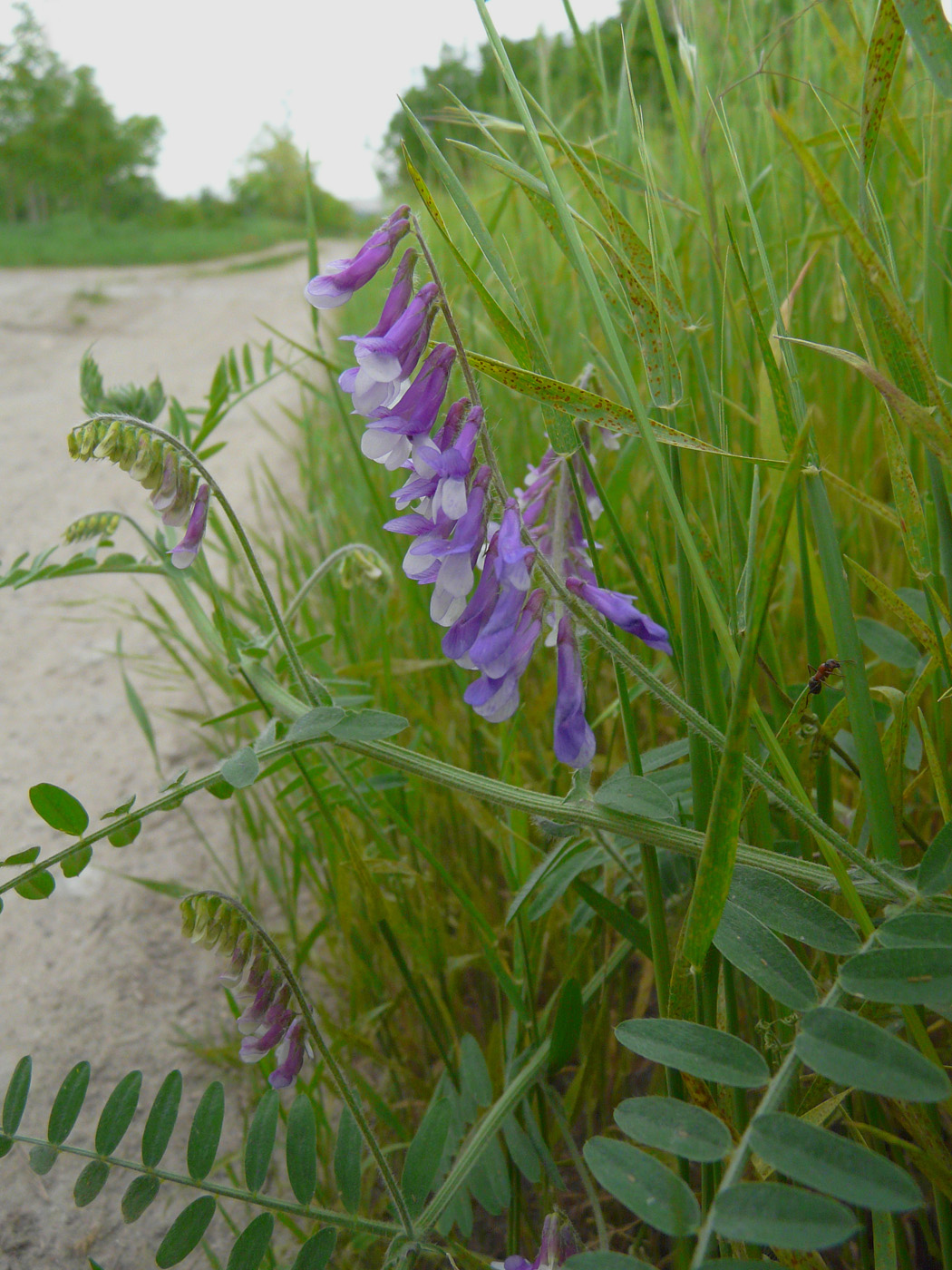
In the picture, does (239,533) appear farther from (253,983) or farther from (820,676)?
(820,676)

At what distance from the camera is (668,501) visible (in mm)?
443

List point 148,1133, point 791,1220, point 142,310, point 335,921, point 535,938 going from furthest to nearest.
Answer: point 142,310 → point 335,921 → point 535,938 → point 148,1133 → point 791,1220

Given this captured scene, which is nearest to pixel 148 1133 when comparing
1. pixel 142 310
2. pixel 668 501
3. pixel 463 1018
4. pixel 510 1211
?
pixel 510 1211

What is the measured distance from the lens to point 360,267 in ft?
1.70

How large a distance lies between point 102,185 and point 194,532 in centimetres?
1735

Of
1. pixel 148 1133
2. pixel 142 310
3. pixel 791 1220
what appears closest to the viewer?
pixel 791 1220

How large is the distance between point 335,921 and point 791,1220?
75 cm

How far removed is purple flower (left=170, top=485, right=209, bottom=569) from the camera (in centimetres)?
61

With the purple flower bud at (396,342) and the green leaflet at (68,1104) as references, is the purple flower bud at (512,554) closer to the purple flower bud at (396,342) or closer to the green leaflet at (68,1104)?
the purple flower bud at (396,342)

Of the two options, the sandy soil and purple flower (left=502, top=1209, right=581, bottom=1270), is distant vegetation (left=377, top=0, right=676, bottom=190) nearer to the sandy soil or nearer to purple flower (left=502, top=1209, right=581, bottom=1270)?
the sandy soil

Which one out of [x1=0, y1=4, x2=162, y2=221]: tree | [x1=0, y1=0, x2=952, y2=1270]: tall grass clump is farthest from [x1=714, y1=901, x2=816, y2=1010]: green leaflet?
[x1=0, y1=4, x2=162, y2=221]: tree

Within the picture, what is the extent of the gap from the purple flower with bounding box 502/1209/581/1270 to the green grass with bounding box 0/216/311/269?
28.7 ft

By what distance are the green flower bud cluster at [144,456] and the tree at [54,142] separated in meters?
14.6

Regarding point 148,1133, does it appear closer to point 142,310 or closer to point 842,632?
point 842,632
